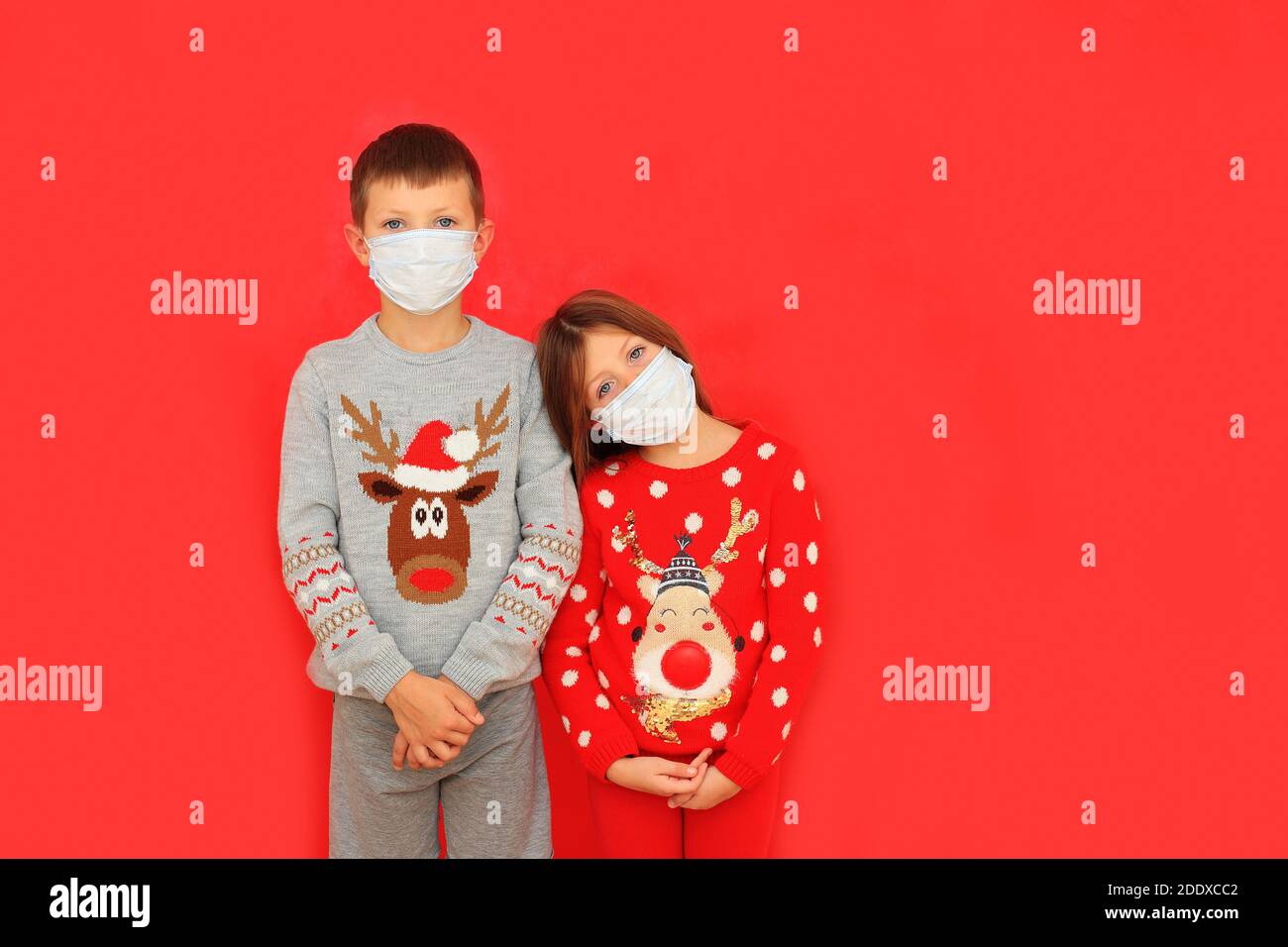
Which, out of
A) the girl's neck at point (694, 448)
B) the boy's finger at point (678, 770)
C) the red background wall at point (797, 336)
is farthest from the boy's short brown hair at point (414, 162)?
the boy's finger at point (678, 770)

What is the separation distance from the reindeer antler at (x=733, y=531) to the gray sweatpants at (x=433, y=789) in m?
0.42

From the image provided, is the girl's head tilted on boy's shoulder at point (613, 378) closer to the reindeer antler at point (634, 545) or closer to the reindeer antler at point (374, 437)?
the reindeer antler at point (634, 545)

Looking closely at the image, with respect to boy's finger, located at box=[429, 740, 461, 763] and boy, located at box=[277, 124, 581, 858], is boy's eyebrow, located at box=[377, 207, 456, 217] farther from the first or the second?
boy's finger, located at box=[429, 740, 461, 763]

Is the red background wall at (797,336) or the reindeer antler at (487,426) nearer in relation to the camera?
the reindeer antler at (487,426)

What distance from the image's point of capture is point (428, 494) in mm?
1929

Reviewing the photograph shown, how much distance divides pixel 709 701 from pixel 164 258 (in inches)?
56.2

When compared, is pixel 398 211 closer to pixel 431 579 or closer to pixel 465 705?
pixel 431 579

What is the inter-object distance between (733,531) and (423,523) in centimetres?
54

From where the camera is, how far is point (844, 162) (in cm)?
233

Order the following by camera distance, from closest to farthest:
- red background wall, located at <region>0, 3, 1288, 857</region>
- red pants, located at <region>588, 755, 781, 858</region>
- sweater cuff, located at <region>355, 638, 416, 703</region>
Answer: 1. sweater cuff, located at <region>355, 638, 416, 703</region>
2. red pants, located at <region>588, 755, 781, 858</region>
3. red background wall, located at <region>0, 3, 1288, 857</region>

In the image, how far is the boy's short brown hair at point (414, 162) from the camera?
75.2 inches

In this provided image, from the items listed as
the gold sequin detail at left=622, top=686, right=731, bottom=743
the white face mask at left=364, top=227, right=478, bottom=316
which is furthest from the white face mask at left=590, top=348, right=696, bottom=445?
the gold sequin detail at left=622, top=686, right=731, bottom=743

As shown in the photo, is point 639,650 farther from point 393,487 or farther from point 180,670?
point 180,670

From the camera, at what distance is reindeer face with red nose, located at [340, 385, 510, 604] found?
1.92 m
